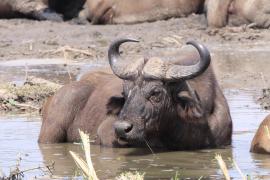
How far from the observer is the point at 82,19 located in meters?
21.6

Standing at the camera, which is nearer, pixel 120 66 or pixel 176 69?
pixel 176 69

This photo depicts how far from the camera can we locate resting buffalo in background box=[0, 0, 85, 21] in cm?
2206

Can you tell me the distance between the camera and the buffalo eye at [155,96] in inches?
403

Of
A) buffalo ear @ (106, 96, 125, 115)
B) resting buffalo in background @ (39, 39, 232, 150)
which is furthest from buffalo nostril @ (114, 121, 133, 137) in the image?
buffalo ear @ (106, 96, 125, 115)

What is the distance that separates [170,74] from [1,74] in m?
6.78

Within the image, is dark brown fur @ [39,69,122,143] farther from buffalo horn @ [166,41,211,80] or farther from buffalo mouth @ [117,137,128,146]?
buffalo horn @ [166,41,211,80]

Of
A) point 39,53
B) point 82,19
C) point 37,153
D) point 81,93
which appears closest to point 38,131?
point 81,93

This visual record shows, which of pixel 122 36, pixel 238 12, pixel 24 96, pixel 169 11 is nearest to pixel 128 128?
pixel 24 96

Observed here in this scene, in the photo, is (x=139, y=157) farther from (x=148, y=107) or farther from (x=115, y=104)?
(x=115, y=104)

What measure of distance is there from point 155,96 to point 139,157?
0.61 m

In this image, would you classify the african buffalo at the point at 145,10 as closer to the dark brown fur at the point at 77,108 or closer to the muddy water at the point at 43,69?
the muddy water at the point at 43,69

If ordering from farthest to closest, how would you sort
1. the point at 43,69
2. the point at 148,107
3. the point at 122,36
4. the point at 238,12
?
the point at 122,36 → the point at 238,12 → the point at 43,69 → the point at 148,107

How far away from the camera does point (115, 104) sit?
10727mm

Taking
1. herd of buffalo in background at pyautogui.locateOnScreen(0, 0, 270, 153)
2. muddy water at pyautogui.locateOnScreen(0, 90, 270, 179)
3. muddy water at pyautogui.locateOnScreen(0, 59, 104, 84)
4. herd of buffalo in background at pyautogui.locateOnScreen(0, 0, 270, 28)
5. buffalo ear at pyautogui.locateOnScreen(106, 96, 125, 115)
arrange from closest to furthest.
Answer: muddy water at pyautogui.locateOnScreen(0, 90, 270, 179)
herd of buffalo in background at pyautogui.locateOnScreen(0, 0, 270, 153)
buffalo ear at pyautogui.locateOnScreen(106, 96, 125, 115)
muddy water at pyautogui.locateOnScreen(0, 59, 104, 84)
herd of buffalo in background at pyautogui.locateOnScreen(0, 0, 270, 28)
